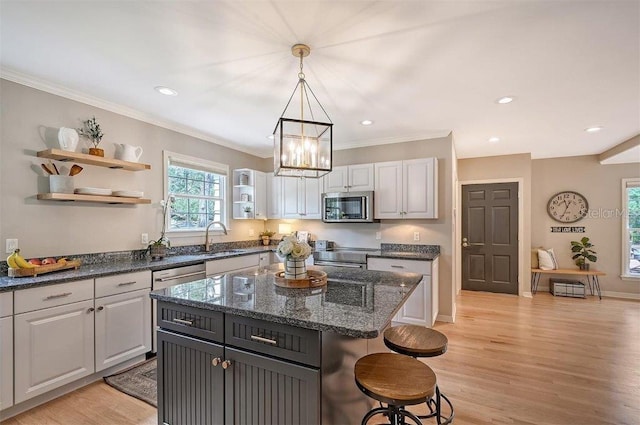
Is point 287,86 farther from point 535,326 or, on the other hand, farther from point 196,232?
point 535,326

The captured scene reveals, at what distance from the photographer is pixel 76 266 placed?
2695mm

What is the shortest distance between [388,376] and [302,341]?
19.0 inches

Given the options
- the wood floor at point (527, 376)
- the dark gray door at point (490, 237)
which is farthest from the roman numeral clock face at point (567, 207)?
the wood floor at point (527, 376)

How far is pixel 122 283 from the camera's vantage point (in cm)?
266

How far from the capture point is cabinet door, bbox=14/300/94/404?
210cm

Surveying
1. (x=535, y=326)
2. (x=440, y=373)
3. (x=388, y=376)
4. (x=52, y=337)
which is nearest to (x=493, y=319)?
(x=535, y=326)

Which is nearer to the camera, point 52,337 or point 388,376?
point 388,376

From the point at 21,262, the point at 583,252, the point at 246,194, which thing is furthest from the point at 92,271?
the point at 583,252

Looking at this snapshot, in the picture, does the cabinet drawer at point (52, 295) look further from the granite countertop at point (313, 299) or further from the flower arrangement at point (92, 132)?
the flower arrangement at point (92, 132)

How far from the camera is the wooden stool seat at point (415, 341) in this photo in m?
1.72

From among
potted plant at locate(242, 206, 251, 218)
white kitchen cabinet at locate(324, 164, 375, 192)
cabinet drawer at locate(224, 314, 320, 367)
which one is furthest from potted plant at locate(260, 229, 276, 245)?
cabinet drawer at locate(224, 314, 320, 367)

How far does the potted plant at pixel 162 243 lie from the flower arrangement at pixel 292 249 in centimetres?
216

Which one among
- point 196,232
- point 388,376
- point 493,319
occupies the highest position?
point 196,232

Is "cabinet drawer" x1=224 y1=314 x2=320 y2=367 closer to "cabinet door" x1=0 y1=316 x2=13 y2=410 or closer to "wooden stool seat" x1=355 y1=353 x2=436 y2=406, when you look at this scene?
"wooden stool seat" x1=355 y1=353 x2=436 y2=406
